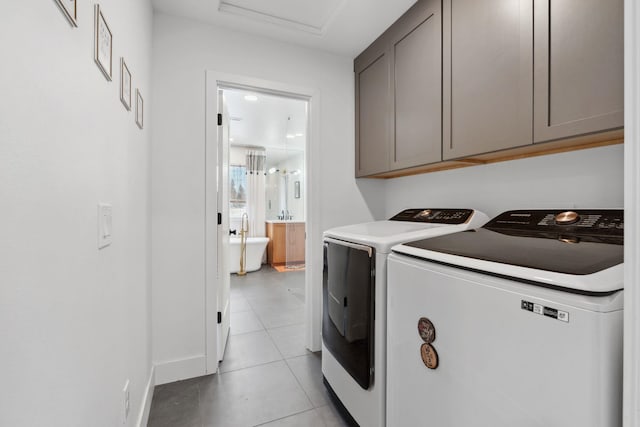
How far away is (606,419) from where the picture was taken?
606 mm

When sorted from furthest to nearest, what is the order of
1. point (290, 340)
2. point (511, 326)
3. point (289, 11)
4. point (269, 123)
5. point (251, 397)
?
point (269, 123) → point (290, 340) → point (289, 11) → point (251, 397) → point (511, 326)

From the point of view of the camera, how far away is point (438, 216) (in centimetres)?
179

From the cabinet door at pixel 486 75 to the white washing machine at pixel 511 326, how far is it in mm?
440

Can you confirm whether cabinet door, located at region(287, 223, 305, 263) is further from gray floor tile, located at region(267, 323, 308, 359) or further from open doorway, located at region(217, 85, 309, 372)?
gray floor tile, located at region(267, 323, 308, 359)

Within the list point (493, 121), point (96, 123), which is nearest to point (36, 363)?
point (96, 123)

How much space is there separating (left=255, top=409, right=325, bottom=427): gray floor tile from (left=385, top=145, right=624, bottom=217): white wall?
4.85ft

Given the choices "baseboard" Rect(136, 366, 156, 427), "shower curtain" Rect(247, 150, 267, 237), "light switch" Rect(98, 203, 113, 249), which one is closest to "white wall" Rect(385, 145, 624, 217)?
"light switch" Rect(98, 203, 113, 249)

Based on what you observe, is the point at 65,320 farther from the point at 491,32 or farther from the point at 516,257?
the point at 491,32

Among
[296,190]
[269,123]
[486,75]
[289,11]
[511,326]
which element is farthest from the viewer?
[296,190]

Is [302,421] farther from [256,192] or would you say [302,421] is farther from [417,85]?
[256,192]

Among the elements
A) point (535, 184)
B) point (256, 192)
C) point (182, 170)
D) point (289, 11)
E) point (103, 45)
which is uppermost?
point (289, 11)

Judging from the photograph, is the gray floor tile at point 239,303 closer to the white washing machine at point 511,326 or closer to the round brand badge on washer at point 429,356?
the white washing machine at point 511,326

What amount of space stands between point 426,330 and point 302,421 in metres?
1.00

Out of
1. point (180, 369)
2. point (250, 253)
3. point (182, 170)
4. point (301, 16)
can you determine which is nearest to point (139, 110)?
point (182, 170)
